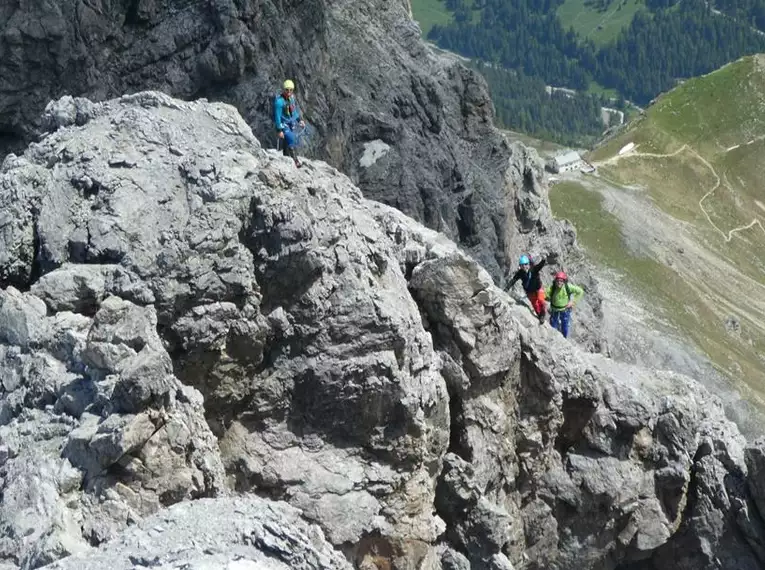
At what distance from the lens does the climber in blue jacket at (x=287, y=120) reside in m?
32.4

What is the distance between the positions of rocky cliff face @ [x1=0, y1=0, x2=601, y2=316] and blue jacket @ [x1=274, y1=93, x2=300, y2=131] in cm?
2170

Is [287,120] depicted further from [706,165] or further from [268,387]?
[706,165]

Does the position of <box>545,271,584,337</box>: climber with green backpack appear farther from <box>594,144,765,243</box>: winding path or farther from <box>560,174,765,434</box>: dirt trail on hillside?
<box>594,144,765,243</box>: winding path

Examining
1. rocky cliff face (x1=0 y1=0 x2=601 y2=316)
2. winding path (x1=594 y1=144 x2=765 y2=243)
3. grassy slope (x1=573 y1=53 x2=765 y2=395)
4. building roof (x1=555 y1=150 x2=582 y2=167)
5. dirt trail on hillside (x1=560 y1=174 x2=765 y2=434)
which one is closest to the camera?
rocky cliff face (x1=0 y1=0 x2=601 y2=316)

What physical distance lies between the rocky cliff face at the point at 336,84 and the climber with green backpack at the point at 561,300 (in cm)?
2162

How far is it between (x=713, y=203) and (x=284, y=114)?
150 metres

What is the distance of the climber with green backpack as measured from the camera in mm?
39156

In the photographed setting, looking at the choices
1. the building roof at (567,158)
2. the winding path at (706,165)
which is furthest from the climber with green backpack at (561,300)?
the building roof at (567,158)

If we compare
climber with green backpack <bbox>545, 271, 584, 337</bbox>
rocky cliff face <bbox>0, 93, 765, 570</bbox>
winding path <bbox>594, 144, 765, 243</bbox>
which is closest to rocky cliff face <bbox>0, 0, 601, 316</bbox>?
climber with green backpack <bbox>545, 271, 584, 337</bbox>

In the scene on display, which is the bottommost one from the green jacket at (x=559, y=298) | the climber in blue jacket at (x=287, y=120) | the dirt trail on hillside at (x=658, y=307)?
the dirt trail on hillside at (x=658, y=307)

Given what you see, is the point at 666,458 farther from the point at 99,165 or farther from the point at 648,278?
the point at 648,278

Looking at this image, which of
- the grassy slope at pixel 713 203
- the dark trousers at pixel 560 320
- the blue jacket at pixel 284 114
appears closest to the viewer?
the blue jacket at pixel 284 114

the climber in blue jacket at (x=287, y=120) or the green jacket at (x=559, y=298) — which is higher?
the climber in blue jacket at (x=287, y=120)

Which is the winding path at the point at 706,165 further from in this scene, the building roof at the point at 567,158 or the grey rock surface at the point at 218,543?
the grey rock surface at the point at 218,543
